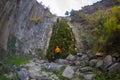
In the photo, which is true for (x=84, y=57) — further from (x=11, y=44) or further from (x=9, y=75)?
(x=9, y=75)

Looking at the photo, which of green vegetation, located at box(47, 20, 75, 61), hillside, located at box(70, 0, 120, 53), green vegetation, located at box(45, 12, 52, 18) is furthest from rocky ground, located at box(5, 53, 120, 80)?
green vegetation, located at box(45, 12, 52, 18)

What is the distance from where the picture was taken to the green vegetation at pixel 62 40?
13545 millimetres

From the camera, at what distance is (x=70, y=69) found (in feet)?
35.6

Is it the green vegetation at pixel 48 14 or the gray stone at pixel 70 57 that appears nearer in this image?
the gray stone at pixel 70 57

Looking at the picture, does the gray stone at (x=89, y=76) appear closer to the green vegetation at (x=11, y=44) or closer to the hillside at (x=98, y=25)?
the hillside at (x=98, y=25)

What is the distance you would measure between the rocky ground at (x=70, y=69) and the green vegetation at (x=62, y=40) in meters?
1.50

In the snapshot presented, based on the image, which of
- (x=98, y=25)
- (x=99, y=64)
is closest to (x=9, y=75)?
(x=99, y=64)

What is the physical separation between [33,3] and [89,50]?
5.53m

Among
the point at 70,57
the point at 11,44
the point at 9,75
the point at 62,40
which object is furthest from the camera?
the point at 62,40

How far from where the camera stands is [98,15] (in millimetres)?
15258

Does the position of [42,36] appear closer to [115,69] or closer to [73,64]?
[73,64]

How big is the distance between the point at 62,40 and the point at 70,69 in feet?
12.2

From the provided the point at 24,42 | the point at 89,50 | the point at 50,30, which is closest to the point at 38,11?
the point at 50,30

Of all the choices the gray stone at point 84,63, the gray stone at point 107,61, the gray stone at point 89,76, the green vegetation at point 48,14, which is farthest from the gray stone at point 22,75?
the green vegetation at point 48,14
